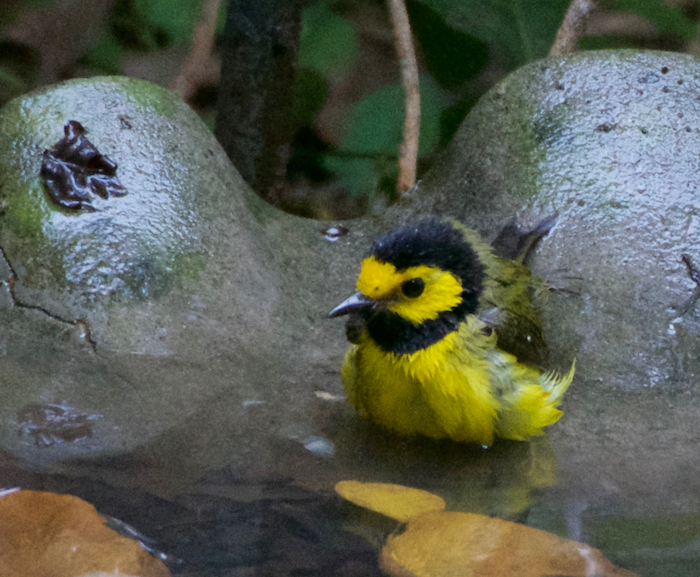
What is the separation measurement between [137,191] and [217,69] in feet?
9.21

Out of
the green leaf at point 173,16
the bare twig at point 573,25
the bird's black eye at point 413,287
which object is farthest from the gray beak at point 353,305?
the green leaf at point 173,16

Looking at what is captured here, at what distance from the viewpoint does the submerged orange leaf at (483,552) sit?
1.79m

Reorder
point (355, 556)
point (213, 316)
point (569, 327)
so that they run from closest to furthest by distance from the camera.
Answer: point (355, 556), point (213, 316), point (569, 327)

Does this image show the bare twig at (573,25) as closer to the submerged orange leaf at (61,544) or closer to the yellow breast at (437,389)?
the yellow breast at (437,389)

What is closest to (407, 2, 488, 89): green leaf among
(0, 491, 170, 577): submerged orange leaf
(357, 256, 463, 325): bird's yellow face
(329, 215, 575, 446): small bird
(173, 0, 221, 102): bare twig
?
(173, 0, 221, 102): bare twig

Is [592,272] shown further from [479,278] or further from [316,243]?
[316,243]

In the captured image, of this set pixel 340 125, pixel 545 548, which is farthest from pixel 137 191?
pixel 340 125

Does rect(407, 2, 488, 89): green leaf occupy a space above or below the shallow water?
above

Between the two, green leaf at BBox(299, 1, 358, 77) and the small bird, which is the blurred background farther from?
the small bird

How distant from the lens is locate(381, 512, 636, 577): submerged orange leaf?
1793 millimetres

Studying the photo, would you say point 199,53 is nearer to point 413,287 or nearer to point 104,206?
point 104,206

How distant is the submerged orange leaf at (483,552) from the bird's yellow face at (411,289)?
2.70 feet

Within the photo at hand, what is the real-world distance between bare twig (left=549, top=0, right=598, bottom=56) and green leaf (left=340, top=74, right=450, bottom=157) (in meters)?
1.25

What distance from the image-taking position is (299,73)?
18.9 feet
